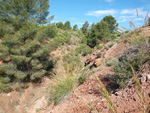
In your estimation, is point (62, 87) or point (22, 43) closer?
point (62, 87)

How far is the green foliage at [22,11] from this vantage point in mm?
8685

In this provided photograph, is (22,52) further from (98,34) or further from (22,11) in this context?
(98,34)

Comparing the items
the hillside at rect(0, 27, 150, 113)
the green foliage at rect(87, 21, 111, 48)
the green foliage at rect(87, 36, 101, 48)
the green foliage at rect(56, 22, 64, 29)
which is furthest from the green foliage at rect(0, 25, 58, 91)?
the green foliage at rect(56, 22, 64, 29)

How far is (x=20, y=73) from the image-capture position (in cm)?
891

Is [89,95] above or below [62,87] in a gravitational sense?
below

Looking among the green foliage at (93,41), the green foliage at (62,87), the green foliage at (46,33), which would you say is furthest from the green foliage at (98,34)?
the green foliage at (62,87)

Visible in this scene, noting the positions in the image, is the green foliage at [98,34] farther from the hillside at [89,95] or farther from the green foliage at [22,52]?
the green foliage at [22,52]

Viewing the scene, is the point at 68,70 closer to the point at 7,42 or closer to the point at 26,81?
the point at 7,42

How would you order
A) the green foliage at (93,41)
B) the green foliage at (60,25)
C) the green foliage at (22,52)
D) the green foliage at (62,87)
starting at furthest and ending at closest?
the green foliage at (60,25) → the green foliage at (93,41) → the green foliage at (22,52) → the green foliage at (62,87)

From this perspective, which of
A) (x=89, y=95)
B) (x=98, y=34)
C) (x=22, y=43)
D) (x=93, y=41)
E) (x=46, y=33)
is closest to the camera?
(x=89, y=95)

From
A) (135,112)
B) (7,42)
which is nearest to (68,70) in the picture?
(135,112)

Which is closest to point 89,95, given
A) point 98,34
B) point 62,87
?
point 62,87

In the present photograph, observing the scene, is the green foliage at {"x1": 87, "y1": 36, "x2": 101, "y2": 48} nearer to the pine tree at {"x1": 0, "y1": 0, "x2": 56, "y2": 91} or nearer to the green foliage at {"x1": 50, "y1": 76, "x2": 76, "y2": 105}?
the pine tree at {"x1": 0, "y1": 0, "x2": 56, "y2": 91}

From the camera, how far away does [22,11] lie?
8.56m
